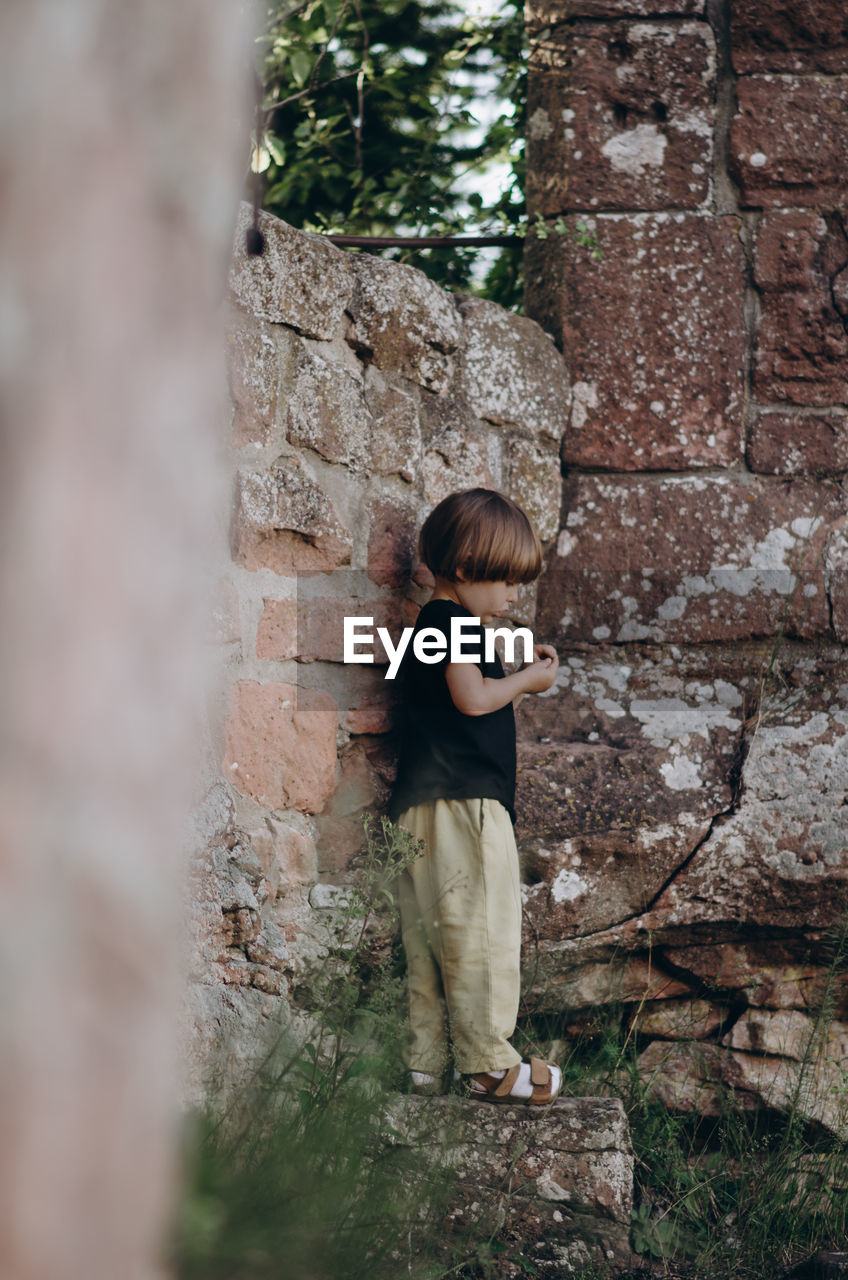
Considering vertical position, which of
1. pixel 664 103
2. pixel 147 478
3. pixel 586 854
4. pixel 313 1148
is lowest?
pixel 313 1148

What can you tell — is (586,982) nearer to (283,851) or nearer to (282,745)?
(283,851)

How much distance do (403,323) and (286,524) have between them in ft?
1.86

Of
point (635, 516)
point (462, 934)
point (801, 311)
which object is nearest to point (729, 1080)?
point (462, 934)

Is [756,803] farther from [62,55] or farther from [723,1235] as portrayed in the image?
[62,55]

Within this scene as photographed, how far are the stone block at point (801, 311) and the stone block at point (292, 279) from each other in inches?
43.0

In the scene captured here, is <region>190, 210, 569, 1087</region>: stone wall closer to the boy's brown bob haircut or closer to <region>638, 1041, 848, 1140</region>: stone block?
the boy's brown bob haircut

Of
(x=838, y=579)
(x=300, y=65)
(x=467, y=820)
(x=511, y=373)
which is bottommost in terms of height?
(x=467, y=820)

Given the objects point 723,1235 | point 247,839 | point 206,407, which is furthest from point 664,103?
point 723,1235

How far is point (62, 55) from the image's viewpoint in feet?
1.91

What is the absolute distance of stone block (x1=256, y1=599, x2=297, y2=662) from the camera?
6.50 feet

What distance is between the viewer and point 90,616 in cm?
59

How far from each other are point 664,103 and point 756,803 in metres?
1.73

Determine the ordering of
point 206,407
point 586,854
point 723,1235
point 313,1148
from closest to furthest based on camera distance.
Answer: point 206,407 < point 313,1148 < point 723,1235 < point 586,854

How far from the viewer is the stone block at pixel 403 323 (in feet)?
7.16
